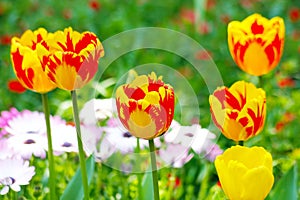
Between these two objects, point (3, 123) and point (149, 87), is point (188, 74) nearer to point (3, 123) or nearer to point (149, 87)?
point (3, 123)

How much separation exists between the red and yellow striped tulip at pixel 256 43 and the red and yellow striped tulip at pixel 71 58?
1.31ft

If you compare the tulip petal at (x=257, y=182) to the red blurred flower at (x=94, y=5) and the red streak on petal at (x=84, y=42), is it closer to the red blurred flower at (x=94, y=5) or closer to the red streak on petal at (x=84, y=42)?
the red streak on petal at (x=84, y=42)

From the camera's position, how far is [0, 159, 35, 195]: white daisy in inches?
59.8

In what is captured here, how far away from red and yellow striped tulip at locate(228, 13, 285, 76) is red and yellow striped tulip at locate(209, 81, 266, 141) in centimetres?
25

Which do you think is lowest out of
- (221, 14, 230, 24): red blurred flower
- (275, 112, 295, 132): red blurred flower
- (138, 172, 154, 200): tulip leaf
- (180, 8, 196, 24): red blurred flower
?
(138, 172, 154, 200): tulip leaf

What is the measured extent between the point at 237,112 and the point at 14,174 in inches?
19.0

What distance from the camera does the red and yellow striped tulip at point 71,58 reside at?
1398mm

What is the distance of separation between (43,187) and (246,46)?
0.62 meters

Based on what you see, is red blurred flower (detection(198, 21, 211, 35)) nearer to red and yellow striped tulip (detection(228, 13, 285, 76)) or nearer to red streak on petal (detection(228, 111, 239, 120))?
red and yellow striped tulip (detection(228, 13, 285, 76))

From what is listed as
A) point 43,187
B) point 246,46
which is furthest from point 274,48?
point 43,187

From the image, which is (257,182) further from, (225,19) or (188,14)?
(188,14)

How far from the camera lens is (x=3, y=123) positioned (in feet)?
6.00

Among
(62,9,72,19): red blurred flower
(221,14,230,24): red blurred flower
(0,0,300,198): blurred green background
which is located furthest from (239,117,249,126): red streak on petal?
(62,9,72,19): red blurred flower

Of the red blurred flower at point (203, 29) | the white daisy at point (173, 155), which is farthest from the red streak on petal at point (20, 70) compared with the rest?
the red blurred flower at point (203, 29)
